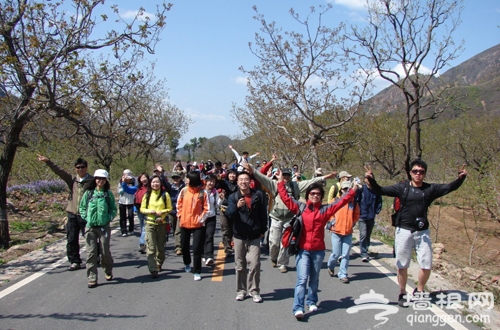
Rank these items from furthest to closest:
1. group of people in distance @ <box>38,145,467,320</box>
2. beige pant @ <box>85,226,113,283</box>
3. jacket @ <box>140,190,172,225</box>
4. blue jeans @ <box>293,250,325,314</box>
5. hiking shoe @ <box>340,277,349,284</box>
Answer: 1. jacket @ <box>140,190,172,225</box>
2. hiking shoe @ <box>340,277,349,284</box>
3. beige pant @ <box>85,226,113,283</box>
4. group of people in distance @ <box>38,145,467,320</box>
5. blue jeans @ <box>293,250,325,314</box>

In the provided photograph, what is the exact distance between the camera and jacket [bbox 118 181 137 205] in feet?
34.3

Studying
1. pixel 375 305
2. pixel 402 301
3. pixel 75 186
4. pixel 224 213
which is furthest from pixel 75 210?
pixel 402 301

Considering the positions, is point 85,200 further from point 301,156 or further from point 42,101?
point 301,156

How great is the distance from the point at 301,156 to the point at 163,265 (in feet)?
55.8

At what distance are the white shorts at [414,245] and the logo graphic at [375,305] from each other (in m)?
0.55

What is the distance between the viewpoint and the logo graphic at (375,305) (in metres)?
5.30

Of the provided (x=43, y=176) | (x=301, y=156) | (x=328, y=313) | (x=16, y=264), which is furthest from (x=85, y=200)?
(x=301, y=156)

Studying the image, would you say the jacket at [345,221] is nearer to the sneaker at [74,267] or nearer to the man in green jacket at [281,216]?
the man in green jacket at [281,216]

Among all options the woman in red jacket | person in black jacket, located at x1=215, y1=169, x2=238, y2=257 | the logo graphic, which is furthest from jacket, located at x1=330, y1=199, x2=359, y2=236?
person in black jacket, located at x1=215, y1=169, x2=238, y2=257

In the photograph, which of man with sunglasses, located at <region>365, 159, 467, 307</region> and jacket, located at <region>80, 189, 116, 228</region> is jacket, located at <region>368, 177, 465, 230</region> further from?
jacket, located at <region>80, 189, 116, 228</region>

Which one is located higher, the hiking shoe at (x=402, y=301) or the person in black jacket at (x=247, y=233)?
the person in black jacket at (x=247, y=233)

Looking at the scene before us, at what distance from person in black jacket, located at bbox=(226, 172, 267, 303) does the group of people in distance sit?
0.04ft

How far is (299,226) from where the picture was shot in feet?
17.7

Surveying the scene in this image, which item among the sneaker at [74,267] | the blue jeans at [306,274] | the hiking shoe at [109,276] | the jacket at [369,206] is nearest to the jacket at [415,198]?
the blue jeans at [306,274]
